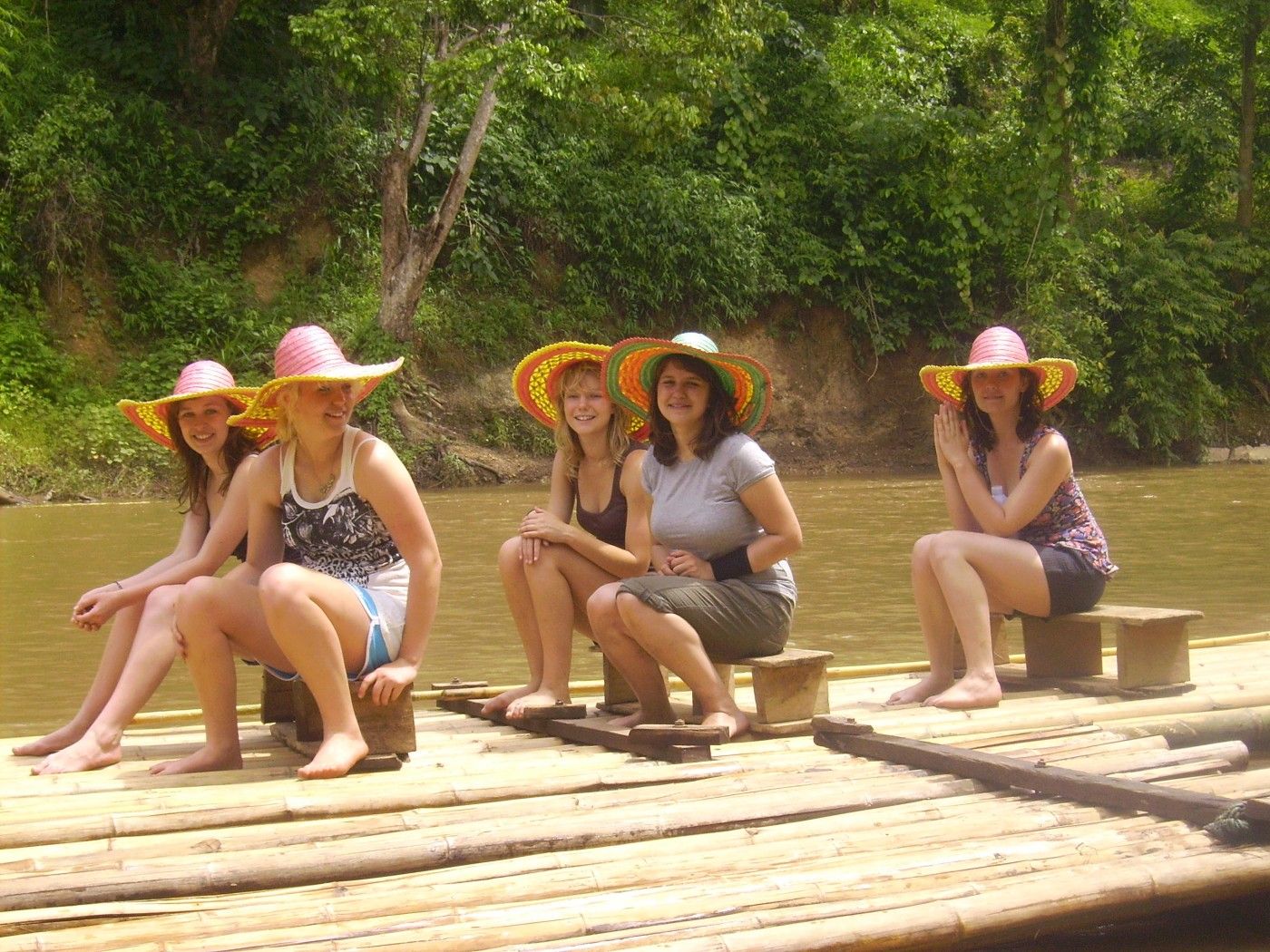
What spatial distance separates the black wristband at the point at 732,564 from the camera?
4.22 meters

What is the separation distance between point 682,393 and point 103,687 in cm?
177

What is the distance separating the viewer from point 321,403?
3758mm

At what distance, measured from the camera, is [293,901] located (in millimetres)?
2654

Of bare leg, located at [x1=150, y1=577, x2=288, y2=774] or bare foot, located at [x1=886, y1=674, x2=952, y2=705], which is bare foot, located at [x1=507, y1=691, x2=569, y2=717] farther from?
bare foot, located at [x1=886, y1=674, x2=952, y2=705]

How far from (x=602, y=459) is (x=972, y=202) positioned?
16.5 m

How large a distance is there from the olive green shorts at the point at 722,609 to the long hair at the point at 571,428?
0.63m

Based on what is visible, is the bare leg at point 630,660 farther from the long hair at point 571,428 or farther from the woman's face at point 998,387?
the woman's face at point 998,387

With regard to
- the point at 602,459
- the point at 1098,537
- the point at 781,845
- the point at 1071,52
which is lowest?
the point at 781,845

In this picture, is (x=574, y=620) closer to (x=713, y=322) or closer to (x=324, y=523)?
(x=324, y=523)

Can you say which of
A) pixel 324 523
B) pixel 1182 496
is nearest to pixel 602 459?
pixel 324 523

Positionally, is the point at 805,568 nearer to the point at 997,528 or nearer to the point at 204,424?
the point at 997,528

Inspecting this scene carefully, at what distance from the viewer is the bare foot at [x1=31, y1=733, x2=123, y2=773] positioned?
376cm

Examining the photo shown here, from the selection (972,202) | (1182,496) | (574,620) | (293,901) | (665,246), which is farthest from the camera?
(972,202)

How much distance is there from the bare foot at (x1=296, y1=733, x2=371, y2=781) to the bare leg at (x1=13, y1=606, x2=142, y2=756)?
2.45ft
